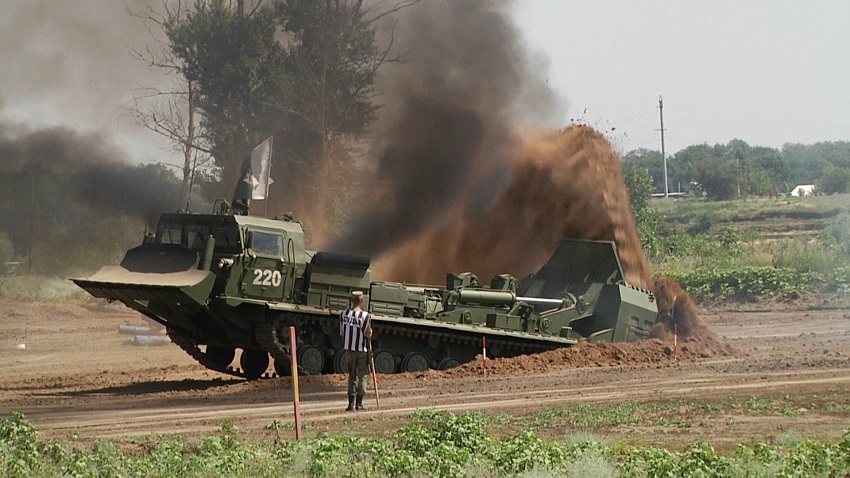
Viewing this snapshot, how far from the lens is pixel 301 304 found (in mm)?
22672

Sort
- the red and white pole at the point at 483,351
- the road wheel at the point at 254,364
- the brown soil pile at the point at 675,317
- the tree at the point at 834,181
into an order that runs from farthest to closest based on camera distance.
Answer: the tree at the point at 834,181
the brown soil pile at the point at 675,317
the road wheel at the point at 254,364
the red and white pole at the point at 483,351

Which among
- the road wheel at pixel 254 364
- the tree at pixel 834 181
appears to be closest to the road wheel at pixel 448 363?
the road wheel at pixel 254 364

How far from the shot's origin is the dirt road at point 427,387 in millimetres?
16484

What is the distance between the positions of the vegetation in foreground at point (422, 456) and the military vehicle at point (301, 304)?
7.54 m

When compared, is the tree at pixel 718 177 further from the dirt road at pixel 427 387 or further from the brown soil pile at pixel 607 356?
the brown soil pile at pixel 607 356

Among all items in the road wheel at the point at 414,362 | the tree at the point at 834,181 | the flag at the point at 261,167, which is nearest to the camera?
the road wheel at the point at 414,362

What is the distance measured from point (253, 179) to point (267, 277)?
10.8 feet

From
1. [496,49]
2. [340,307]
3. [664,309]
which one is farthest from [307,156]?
[340,307]

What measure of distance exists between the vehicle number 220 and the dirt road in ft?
5.67

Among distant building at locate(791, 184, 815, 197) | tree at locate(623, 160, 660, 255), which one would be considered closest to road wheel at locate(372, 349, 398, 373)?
tree at locate(623, 160, 660, 255)

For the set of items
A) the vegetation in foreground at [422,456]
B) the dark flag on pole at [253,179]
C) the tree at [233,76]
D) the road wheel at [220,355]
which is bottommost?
the vegetation in foreground at [422,456]

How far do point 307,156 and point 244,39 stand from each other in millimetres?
3979

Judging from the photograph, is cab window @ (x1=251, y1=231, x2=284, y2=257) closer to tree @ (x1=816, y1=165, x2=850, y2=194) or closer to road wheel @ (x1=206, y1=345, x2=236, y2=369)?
road wheel @ (x1=206, y1=345, x2=236, y2=369)

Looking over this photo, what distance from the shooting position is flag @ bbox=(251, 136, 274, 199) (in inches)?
1013
